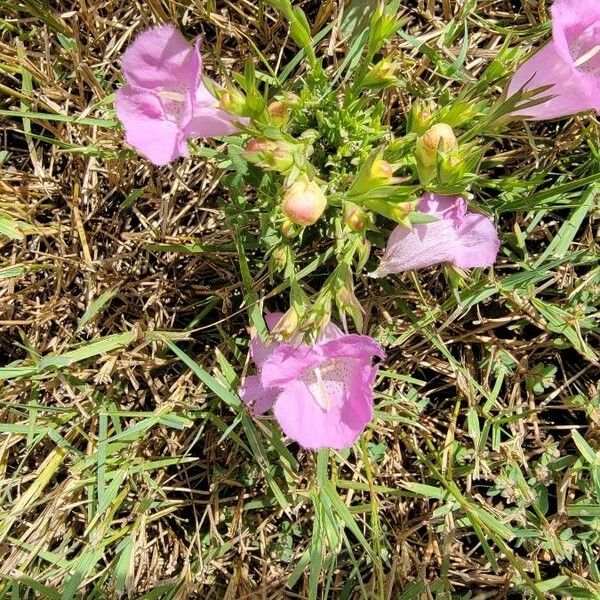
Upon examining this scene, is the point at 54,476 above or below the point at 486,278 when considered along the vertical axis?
below

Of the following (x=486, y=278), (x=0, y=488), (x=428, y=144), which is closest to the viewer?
(x=428, y=144)

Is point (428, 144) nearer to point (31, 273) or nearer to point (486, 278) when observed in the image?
point (486, 278)

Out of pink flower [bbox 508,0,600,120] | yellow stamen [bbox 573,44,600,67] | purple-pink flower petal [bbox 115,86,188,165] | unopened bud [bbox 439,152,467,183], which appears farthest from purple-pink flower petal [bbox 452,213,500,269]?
purple-pink flower petal [bbox 115,86,188,165]

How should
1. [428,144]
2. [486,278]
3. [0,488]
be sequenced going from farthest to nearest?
[0,488], [486,278], [428,144]

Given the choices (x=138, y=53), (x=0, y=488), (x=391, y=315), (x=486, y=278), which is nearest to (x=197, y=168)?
(x=138, y=53)

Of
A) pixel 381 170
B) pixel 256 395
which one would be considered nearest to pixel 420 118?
pixel 381 170

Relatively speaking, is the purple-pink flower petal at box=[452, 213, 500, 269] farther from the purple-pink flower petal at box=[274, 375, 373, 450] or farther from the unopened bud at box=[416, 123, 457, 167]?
the purple-pink flower petal at box=[274, 375, 373, 450]

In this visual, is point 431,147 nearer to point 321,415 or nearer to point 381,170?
point 381,170
